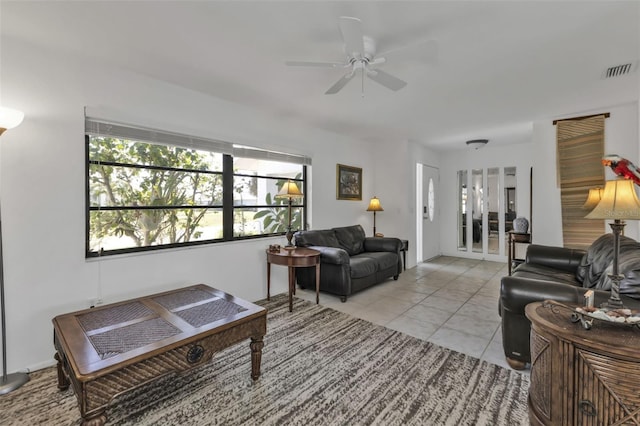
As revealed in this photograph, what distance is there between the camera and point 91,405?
130cm

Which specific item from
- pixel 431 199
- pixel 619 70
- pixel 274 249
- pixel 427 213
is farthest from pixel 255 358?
pixel 431 199

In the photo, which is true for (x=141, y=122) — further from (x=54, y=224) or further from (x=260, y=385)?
(x=260, y=385)

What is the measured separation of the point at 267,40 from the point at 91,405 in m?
2.41

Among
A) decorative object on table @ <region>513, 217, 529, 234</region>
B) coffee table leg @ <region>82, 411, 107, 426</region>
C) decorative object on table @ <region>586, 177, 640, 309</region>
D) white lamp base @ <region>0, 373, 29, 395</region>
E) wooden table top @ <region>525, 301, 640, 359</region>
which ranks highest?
decorative object on table @ <region>586, 177, 640, 309</region>

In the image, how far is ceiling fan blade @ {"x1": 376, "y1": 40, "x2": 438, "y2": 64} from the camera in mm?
1856

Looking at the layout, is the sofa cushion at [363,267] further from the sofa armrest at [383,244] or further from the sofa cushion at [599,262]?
the sofa cushion at [599,262]

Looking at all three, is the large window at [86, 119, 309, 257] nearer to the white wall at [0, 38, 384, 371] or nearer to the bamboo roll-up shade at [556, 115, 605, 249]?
the white wall at [0, 38, 384, 371]

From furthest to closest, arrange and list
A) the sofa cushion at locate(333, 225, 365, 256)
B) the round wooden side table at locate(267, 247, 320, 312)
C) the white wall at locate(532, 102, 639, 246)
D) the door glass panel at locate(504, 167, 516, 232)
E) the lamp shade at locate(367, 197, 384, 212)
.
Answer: the door glass panel at locate(504, 167, 516, 232), the lamp shade at locate(367, 197, 384, 212), the sofa cushion at locate(333, 225, 365, 256), the white wall at locate(532, 102, 639, 246), the round wooden side table at locate(267, 247, 320, 312)

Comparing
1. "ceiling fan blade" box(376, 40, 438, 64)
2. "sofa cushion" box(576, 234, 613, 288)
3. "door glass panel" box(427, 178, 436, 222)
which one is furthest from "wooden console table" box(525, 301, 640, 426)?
"door glass panel" box(427, 178, 436, 222)

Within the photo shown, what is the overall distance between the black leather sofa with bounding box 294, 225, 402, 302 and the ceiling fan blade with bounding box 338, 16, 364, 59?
7.58 feet

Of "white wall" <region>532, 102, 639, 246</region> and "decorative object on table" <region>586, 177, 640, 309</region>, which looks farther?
"white wall" <region>532, 102, 639, 246</region>

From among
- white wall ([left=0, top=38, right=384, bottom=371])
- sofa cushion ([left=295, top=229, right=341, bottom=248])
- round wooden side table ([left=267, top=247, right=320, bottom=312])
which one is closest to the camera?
white wall ([left=0, top=38, right=384, bottom=371])

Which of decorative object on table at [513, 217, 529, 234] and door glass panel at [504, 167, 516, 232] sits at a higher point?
door glass panel at [504, 167, 516, 232]

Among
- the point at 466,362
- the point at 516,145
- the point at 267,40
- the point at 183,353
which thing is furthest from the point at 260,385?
the point at 516,145
